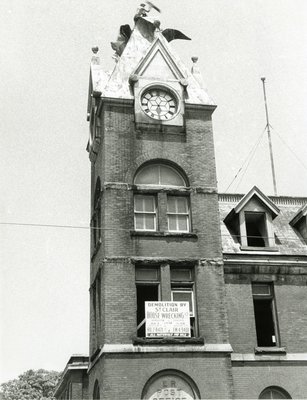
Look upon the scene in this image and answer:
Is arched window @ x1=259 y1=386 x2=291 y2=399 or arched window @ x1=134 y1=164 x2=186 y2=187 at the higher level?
arched window @ x1=134 y1=164 x2=186 y2=187

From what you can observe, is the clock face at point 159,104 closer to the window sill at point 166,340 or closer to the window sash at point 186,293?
the window sash at point 186,293

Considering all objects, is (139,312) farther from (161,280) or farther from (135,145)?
(135,145)

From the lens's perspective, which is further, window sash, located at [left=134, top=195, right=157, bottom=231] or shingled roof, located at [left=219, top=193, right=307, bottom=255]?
shingled roof, located at [left=219, top=193, right=307, bottom=255]

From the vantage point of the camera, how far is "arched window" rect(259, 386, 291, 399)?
983 inches

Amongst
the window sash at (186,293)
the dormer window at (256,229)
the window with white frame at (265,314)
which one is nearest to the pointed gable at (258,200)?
the dormer window at (256,229)

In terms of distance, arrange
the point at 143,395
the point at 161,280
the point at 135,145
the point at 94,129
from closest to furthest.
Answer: the point at 143,395 < the point at 161,280 < the point at 135,145 < the point at 94,129

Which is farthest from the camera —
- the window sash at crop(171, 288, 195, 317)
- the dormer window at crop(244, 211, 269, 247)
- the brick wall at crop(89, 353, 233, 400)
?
the dormer window at crop(244, 211, 269, 247)

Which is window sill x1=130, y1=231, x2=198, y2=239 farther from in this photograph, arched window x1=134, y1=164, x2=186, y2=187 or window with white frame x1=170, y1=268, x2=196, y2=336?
arched window x1=134, y1=164, x2=186, y2=187

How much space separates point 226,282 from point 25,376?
55.8 metres

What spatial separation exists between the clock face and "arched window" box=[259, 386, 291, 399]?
12.2m

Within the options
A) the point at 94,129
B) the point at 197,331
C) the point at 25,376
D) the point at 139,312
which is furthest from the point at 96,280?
the point at 25,376

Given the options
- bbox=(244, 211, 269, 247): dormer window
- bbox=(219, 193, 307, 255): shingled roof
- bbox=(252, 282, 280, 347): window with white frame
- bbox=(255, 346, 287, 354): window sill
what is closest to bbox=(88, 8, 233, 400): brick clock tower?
bbox=(255, 346, 287, 354): window sill

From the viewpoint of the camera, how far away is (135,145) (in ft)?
89.0

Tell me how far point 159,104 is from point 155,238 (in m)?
6.42
